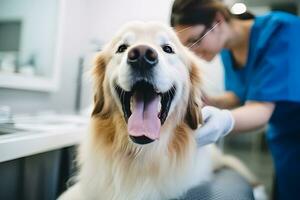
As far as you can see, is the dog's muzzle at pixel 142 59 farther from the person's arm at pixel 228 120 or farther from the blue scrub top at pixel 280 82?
the blue scrub top at pixel 280 82

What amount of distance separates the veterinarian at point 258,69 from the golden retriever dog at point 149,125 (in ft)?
0.27

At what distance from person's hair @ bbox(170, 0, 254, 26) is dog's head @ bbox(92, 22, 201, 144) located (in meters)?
0.13

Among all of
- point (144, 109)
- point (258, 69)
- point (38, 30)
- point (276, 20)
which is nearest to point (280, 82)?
point (258, 69)

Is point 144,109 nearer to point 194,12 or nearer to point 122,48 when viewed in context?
point 122,48

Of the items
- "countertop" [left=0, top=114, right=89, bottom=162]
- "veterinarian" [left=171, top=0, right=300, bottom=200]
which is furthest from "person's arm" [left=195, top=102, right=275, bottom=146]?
"countertop" [left=0, top=114, right=89, bottom=162]

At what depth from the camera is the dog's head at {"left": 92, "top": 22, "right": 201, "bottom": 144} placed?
2.21 ft

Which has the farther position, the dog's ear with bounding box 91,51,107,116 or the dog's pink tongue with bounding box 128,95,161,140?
the dog's ear with bounding box 91,51,107,116

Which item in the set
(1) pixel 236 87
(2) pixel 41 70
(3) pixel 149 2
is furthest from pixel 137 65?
(2) pixel 41 70

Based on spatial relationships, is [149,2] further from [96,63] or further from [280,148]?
[280,148]

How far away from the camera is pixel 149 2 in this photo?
105cm

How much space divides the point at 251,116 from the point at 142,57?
0.44 meters

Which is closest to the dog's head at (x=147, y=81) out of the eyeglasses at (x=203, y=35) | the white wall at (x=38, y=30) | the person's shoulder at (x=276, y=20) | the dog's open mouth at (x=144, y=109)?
the dog's open mouth at (x=144, y=109)

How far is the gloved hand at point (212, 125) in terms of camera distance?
84 cm

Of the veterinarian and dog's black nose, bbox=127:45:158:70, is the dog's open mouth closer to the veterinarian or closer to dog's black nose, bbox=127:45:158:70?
dog's black nose, bbox=127:45:158:70
